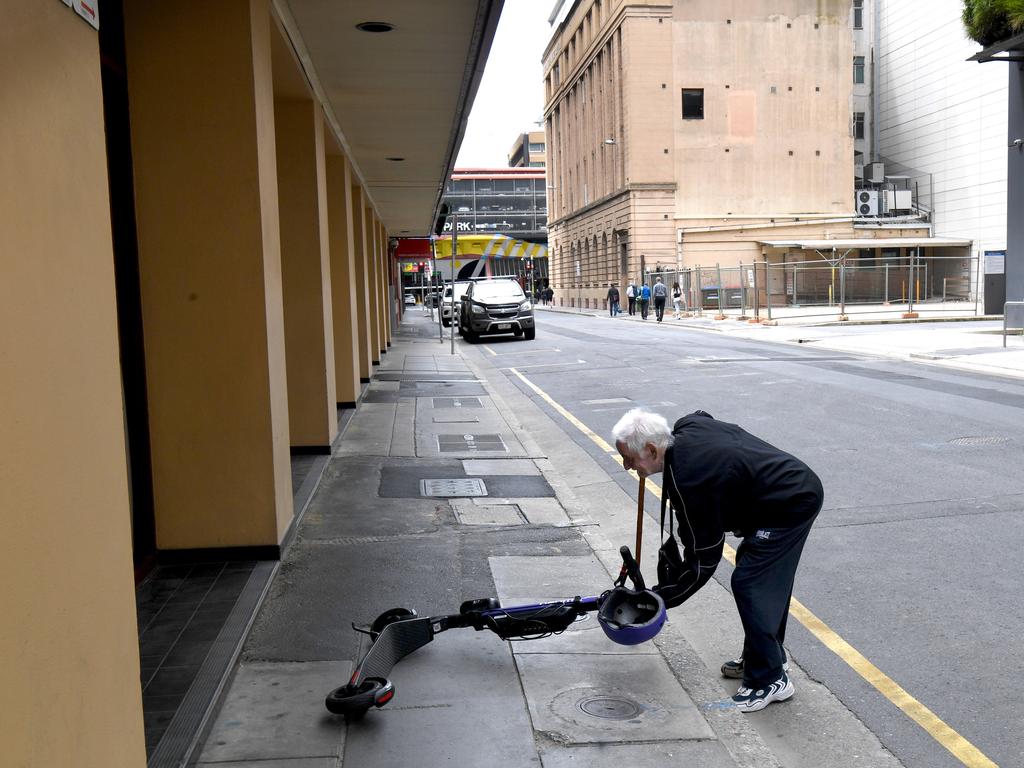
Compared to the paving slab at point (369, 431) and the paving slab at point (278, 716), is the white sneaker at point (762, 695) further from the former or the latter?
the paving slab at point (369, 431)

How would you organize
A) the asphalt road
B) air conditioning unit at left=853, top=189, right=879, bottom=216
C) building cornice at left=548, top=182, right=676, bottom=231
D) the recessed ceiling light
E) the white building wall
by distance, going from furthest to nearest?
1. air conditioning unit at left=853, top=189, right=879, bottom=216
2. building cornice at left=548, top=182, right=676, bottom=231
3. the white building wall
4. the recessed ceiling light
5. the asphalt road

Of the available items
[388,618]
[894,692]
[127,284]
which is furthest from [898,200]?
[388,618]

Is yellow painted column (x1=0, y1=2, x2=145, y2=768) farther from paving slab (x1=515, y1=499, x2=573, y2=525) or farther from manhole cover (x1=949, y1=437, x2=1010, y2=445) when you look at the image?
manhole cover (x1=949, y1=437, x2=1010, y2=445)

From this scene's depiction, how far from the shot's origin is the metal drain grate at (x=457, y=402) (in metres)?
14.4

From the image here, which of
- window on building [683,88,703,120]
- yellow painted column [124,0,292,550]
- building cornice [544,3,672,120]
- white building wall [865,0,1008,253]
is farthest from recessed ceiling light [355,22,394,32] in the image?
window on building [683,88,703,120]

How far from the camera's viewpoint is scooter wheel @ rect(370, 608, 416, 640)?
461 cm

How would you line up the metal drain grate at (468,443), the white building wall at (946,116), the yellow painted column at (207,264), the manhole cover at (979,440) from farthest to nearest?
the white building wall at (946,116) → the metal drain grate at (468,443) → the manhole cover at (979,440) → the yellow painted column at (207,264)

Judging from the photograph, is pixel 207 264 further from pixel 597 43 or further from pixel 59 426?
pixel 597 43

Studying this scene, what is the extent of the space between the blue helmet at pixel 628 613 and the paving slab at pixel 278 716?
1.17 meters

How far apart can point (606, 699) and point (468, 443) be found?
6853 millimetres

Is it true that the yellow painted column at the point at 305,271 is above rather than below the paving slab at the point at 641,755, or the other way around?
above

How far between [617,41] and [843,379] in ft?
141

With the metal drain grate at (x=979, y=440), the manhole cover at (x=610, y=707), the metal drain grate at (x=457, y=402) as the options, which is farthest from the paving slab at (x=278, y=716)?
the metal drain grate at (x=457, y=402)

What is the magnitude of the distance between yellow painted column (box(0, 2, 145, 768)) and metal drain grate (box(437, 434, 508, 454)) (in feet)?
25.0
